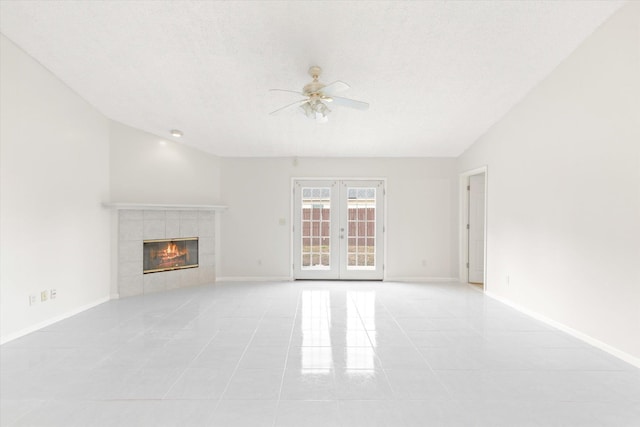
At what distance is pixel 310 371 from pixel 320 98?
2597 mm

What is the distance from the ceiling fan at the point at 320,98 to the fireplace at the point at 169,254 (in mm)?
3592

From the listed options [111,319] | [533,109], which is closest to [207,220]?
[111,319]

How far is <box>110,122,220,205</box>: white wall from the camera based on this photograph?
5.11m

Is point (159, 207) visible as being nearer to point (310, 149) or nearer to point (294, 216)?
point (294, 216)

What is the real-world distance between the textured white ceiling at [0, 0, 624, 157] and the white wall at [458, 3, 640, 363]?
12.4 inches

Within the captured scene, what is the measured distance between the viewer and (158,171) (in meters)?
5.54

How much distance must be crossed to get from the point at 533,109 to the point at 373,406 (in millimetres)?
4077

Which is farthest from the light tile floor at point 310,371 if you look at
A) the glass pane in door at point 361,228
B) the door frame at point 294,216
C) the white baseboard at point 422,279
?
the glass pane in door at point 361,228

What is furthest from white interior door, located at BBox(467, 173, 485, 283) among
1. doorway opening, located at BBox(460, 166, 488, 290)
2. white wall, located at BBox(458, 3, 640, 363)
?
white wall, located at BBox(458, 3, 640, 363)

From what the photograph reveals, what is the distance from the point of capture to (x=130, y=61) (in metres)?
3.54

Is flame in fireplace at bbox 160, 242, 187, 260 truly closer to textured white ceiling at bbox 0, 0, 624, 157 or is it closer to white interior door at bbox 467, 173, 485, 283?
textured white ceiling at bbox 0, 0, 624, 157

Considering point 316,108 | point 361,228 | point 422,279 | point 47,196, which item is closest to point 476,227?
point 422,279

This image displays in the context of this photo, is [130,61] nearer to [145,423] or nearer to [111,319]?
[111,319]

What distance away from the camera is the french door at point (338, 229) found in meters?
6.46
